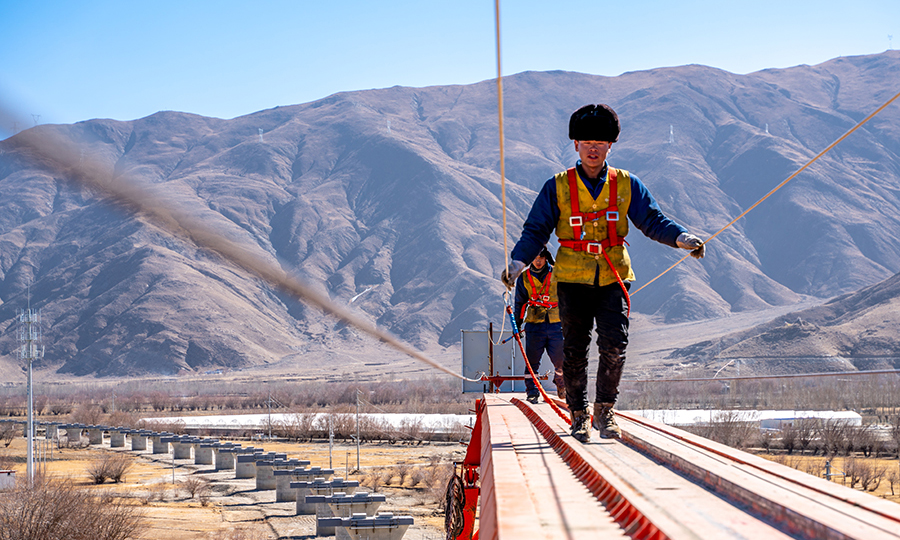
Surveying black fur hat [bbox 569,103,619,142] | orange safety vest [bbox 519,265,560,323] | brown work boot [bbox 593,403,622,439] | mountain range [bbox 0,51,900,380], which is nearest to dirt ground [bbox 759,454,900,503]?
orange safety vest [bbox 519,265,560,323]

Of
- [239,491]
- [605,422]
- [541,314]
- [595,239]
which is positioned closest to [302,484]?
[239,491]

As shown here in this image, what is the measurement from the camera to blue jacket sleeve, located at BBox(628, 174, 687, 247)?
250 inches

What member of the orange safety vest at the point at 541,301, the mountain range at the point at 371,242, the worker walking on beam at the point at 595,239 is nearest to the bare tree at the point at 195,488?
the orange safety vest at the point at 541,301

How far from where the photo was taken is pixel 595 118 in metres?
6.30

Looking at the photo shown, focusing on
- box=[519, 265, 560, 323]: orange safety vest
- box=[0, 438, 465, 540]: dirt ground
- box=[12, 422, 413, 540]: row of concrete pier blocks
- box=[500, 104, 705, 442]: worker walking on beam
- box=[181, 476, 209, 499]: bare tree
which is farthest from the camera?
box=[181, 476, 209, 499]: bare tree

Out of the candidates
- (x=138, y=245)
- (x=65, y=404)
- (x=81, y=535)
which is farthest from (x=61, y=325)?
(x=81, y=535)

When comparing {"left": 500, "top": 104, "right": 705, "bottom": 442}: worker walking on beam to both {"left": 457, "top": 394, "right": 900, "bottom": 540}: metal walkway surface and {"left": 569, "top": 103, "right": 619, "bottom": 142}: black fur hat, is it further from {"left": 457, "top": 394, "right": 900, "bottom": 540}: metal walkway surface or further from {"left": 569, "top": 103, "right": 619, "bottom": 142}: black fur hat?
{"left": 457, "top": 394, "right": 900, "bottom": 540}: metal walkway surface

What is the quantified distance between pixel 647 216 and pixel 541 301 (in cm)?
442

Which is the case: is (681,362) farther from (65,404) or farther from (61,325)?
(61,325)

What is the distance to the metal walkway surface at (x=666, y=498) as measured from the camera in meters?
2.98

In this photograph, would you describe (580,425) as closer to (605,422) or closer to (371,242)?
(605,422)

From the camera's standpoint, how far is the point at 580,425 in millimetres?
6043

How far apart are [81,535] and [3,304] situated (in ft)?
306

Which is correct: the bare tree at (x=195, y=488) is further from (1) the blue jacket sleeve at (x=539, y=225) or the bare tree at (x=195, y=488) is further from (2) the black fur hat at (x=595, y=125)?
(2) the black fur hat at (x=595, y=125)
